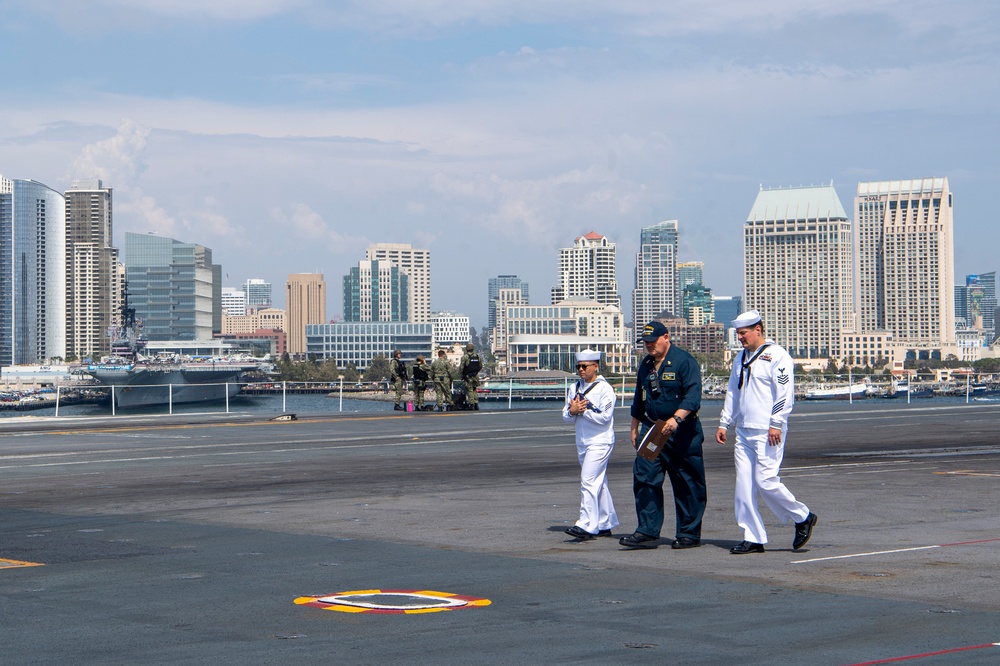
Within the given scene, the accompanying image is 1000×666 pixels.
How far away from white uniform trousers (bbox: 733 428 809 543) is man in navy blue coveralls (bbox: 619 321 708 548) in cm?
40

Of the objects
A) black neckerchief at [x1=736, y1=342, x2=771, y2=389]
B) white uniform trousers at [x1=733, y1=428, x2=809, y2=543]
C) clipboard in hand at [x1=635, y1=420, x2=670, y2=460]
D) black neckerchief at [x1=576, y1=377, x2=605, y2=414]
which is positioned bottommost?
white uniform trousers at [x1=733, y1=428, x2=809, y2=543]

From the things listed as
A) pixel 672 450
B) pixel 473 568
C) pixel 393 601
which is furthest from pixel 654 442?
pixel 393 601

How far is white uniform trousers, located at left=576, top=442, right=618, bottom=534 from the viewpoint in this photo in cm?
1212

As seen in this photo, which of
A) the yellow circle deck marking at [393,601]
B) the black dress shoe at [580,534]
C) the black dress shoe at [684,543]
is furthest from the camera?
the black dress shoe at [580,534]

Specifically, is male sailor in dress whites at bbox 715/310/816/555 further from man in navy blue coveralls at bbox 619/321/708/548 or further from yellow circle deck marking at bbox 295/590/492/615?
yellow circle deck marking at bbox 295/590/492/615

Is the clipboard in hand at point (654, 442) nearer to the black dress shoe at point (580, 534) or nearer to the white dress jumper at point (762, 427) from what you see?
the white dress jumper at point (762, 427)

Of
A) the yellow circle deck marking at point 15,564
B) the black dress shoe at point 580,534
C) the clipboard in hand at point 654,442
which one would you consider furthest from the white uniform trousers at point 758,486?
the yellow circle deck marking at point 15,564

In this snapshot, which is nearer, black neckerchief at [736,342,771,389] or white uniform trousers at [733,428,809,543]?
white uniform trousers at [733,428,809,543]

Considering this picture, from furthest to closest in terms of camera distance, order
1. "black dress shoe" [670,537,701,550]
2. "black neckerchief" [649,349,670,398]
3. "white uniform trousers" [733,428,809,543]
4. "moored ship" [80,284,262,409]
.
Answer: "moored ship" [80,284,262,409] < "black neckerchief" [649,349,670,398] < "black dress shoe" [670,537,701,550] < "white uniform trousers" [733,428,809,543]

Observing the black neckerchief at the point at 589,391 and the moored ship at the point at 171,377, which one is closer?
the black neckerchief at the point at 589,391

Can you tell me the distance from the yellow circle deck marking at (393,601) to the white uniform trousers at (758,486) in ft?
10.4

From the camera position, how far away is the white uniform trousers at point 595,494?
477 inches

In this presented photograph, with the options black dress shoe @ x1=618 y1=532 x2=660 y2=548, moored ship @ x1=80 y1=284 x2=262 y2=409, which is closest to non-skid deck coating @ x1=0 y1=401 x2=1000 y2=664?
black dress shoe @ x1=618 y1=532 x2=660 y2=548

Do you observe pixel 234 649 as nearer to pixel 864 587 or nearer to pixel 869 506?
pixel 864 587
